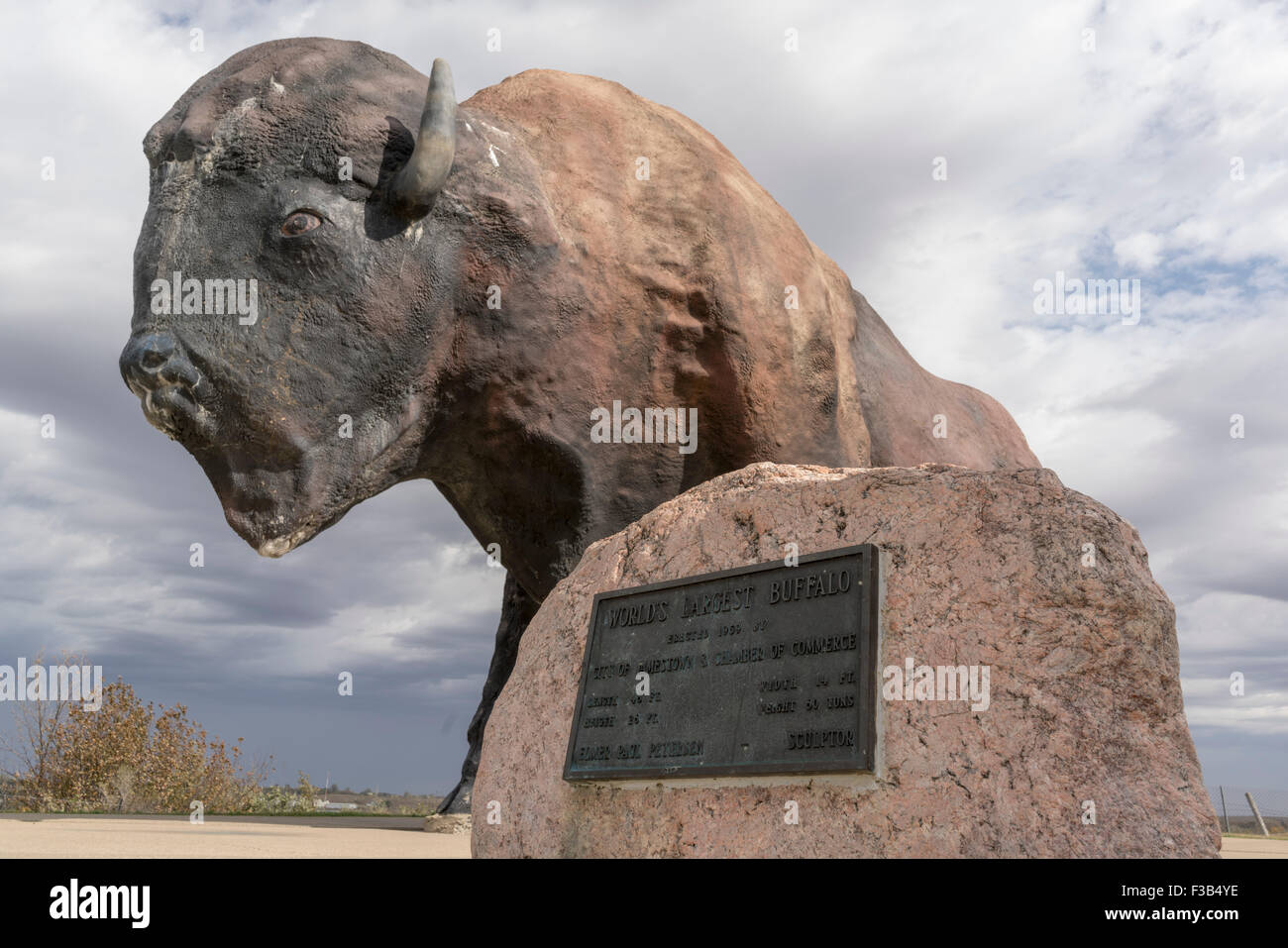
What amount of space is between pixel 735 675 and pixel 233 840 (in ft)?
11.2

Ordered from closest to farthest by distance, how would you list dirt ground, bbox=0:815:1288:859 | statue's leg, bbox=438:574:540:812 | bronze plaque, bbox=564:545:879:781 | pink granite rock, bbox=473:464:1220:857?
pink granite rock, bbox=473:464:1220:857, bronze plaque, bbox=564:545:879:781, dirt ground, bbox=0:815:1288:859, statue's leg, bbox=438:574:540:812

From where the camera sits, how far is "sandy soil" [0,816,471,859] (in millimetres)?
4914

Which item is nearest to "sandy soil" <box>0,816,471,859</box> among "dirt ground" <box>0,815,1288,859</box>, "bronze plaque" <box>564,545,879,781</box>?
"dirt ground" <box>0,815,1288,859</box>

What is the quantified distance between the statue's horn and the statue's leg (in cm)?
325

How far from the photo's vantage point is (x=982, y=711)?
123 inches

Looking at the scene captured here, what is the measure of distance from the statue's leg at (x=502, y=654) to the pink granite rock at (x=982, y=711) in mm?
4309

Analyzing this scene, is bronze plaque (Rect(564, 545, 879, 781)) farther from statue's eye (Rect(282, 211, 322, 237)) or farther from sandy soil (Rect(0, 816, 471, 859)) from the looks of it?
statue's eye (Rect(282, 211, 322, 237))

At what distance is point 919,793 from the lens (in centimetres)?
312

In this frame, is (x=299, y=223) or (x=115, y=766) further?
(x=115, y=766)

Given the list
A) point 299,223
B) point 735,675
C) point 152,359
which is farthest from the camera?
point 299,223

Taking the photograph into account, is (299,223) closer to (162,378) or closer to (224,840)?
(162,378)

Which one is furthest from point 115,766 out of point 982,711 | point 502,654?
point 982,711
